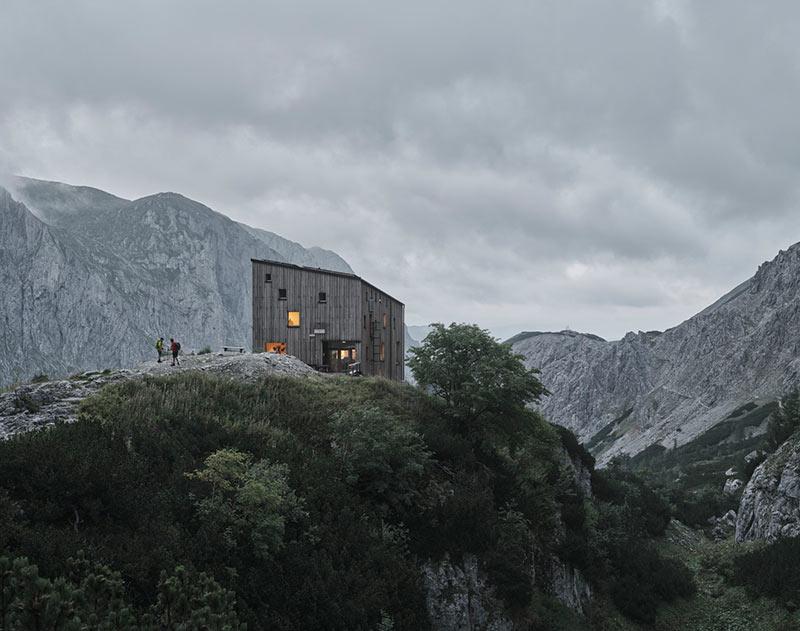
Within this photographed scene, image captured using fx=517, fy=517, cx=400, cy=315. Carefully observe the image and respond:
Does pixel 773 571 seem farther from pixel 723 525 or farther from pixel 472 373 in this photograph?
pixel 723 525

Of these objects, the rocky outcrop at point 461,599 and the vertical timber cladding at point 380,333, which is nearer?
the rocky outcrop at point 461,599

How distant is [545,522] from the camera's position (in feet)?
71.4

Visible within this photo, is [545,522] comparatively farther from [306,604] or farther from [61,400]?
[61,400]

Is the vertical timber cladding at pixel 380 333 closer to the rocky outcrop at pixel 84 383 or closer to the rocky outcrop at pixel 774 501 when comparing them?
the rocky outcrop at pixel 84 383

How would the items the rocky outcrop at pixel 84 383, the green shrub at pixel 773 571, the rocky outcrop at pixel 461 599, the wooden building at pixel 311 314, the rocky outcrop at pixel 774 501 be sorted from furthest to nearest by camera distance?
the wooden building at pixel 311 314 < the rocky outcrop at pixel 774 501 < the green shrub at pixel 773 571 < the rocky outcrop at pixel 84 383 < the rocky outcrop at pixel 461 599

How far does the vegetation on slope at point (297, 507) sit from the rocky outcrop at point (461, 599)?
0.40 metres

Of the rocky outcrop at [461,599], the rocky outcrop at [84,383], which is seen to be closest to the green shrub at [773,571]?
the rocky outcrop at [461,599]

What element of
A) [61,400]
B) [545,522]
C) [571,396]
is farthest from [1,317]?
[545,522]

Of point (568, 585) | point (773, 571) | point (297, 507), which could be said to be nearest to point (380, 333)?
point (568, 585)

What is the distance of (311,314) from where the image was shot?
39281 millimetres

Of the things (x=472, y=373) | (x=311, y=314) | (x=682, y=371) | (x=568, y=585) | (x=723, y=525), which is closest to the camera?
(x=568, y=585)

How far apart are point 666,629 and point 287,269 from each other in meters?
31.6

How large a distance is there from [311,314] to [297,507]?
26.8 metres

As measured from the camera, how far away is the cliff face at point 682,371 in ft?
351
